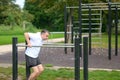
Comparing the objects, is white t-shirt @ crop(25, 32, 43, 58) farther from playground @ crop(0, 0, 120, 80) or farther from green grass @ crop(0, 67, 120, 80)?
green grass @ crop(0, 67, 120, 80)

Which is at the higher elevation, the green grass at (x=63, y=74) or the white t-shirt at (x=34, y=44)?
the white t-shirt at (x=34, y=44)

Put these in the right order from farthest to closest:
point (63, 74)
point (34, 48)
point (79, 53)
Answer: point (63, 74), point (34, 48), point (79, 53)

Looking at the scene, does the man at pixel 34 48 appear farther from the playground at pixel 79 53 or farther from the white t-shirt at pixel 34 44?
the playground at pixel 79 53

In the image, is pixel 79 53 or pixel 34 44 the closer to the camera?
pixel 79 53

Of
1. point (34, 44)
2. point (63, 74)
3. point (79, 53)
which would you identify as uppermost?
point (34, 44)

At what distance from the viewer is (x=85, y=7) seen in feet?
55.6

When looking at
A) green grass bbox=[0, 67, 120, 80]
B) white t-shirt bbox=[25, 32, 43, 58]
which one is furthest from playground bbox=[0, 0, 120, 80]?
green grass bbox=[0, 67, 120, 80]

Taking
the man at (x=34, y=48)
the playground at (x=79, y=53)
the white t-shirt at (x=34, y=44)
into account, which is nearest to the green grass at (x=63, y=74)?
the playground at (x=79, y=53)

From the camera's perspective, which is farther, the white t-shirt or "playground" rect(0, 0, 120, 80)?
the white t-shirt

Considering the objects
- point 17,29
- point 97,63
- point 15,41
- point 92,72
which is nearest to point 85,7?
point 97,63

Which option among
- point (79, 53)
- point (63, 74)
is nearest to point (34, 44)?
point (79, 53)

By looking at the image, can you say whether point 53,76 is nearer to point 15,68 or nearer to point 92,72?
point 92,72

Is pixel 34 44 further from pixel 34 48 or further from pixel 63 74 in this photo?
pixel 63 74

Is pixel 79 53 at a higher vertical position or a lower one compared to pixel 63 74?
higher
